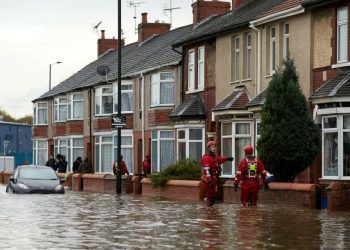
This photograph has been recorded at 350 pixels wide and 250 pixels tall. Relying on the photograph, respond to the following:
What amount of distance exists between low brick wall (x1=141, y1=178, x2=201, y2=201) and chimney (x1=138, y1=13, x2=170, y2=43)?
24.5 m

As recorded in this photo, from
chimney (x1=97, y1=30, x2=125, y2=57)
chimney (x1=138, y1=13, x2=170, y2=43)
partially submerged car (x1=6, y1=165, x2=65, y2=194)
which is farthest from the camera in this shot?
chimney (x1=97, y1=30, x2=125, y2=57)

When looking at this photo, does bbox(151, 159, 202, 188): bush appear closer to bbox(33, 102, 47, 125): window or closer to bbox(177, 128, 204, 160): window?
bbox(177, 128, 204, 160): window

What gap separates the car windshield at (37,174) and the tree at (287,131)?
11.4 meters

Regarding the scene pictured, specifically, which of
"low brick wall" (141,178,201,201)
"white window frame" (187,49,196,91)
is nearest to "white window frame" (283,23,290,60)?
"low brick wall" (141,178,201,201)

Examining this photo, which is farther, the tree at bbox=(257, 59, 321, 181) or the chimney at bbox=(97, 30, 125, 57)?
the chimney at bbox=(97, 30, 125, 57)

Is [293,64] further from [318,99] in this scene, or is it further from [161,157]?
[161,157]

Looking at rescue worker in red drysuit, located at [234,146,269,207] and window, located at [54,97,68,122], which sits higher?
window, located at [54,97,68,122]

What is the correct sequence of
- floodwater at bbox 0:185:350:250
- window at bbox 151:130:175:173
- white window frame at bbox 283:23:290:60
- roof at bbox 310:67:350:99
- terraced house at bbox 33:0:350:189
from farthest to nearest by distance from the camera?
window at bbox 151:130:175:173
white window frame at bbox 283:23:290:60
terraced house at bbox 33:0:350:189
roof at bbox 310:67:350:99
floodwater at bbox 0:185:350:250

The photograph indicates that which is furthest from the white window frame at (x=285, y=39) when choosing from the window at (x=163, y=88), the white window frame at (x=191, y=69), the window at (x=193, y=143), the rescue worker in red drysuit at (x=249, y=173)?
the window at (x=163, y=88)

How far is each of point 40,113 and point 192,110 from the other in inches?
1202

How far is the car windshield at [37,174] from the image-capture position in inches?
1601

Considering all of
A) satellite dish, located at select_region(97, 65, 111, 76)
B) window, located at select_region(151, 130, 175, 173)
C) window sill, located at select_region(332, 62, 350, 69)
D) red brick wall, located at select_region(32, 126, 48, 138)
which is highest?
satellite dish, located at select_region(97, 65, 111, 76)

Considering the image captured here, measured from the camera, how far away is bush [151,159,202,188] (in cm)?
3803

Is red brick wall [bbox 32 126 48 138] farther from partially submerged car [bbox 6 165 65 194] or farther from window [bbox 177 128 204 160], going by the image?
partially submerged car [bbox 6 165 65 194]
